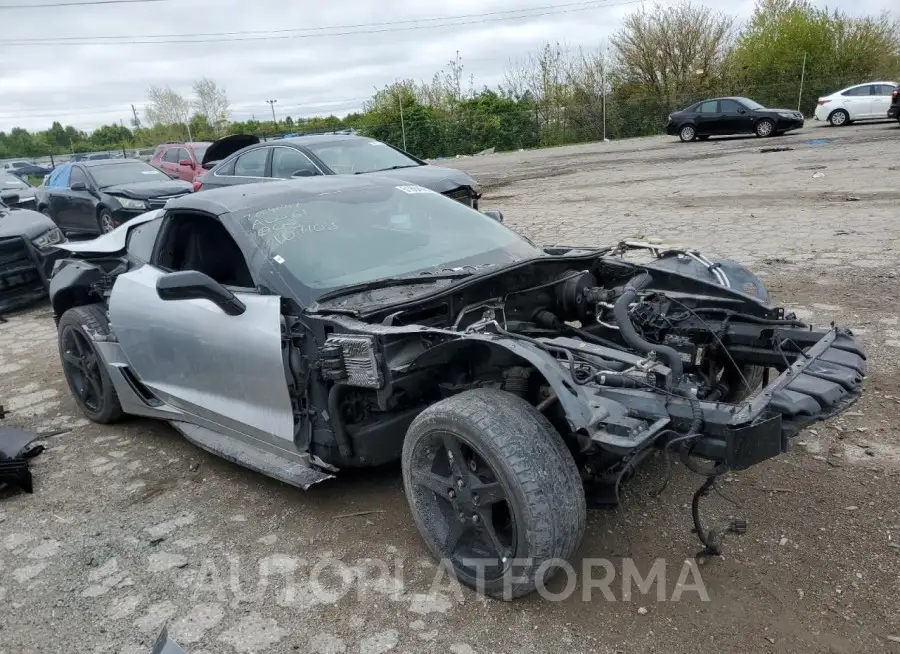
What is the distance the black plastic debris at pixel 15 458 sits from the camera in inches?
156

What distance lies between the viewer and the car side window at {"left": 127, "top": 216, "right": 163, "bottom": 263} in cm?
439

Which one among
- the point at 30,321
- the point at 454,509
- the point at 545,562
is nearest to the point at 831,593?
the point at 545,562

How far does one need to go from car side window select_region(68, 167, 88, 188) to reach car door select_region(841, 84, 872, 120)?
22.6 meters

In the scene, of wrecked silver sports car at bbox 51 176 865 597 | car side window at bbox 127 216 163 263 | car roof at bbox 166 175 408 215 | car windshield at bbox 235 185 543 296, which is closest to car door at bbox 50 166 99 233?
car side window at bbox 127 216 163 263

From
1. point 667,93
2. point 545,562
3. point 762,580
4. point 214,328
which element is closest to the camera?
point 545,562

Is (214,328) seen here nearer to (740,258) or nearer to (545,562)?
(545,562)

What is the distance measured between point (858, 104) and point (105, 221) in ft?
74.1

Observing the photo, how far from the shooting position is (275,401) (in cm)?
335

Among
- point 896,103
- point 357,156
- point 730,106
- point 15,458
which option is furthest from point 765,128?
point 15,458

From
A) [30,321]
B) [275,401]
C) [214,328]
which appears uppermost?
[214,328]

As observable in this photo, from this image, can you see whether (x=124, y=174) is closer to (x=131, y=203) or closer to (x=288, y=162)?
(x=131, y=203)

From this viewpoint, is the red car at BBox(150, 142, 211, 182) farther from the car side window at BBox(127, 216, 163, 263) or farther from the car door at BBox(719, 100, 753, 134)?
the car door at BBox(719, 100, 753, 134)

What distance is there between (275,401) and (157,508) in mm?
995

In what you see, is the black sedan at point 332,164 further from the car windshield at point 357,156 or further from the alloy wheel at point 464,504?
the alloy wheel at point 464,504
